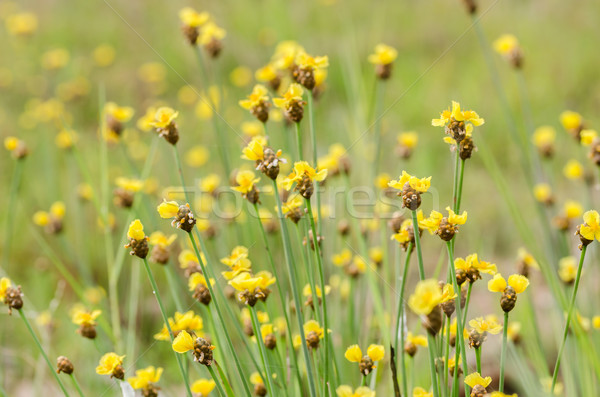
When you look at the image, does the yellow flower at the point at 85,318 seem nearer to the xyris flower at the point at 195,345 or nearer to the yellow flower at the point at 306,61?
the xyris flower at the point at 195,345

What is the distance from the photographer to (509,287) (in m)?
0.81

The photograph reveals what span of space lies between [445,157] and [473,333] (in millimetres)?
2356

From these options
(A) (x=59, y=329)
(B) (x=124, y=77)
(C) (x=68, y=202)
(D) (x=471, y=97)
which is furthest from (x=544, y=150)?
(B) (x=124, y=77)

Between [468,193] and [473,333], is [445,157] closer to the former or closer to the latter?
[468,193]

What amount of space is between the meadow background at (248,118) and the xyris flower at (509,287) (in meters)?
0.64

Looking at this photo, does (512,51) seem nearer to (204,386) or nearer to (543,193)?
(543,193)

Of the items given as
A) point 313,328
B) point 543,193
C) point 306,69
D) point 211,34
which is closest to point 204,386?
point 313,328

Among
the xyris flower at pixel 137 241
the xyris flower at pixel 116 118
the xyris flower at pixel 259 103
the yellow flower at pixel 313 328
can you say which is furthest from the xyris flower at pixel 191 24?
the yellow flower at pixel 313 328

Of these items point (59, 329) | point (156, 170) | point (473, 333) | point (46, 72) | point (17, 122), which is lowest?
point (473, 333)

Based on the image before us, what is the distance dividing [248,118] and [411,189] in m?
2.48

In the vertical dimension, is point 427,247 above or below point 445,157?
below

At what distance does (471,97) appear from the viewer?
3.20 meters

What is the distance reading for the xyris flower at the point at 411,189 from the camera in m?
0.81

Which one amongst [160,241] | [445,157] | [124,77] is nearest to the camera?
[160,241]
